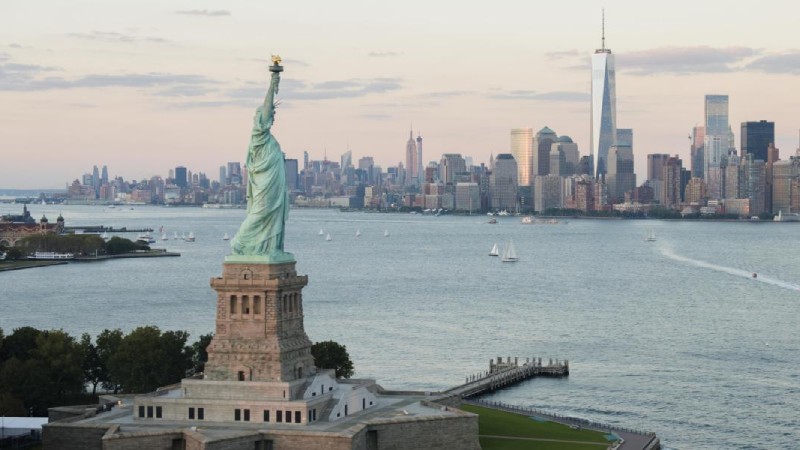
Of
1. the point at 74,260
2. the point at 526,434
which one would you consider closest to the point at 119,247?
the point at 74,260

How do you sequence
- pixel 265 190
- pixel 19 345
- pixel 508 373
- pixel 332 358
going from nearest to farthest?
pixel 265 190
pixel 19 345
pixel 332 358
pixel 508 373

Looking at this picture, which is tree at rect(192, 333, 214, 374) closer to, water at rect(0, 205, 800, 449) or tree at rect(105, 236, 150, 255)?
water at rect(0, 205, 800, 449)

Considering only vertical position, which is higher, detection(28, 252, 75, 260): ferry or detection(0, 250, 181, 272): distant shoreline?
detection(28, 252, 75, 260): ferry

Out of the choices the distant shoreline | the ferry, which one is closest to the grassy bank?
the distant shoreline

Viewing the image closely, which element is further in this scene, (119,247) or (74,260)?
(119,247)

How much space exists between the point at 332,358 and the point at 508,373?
15.8 m

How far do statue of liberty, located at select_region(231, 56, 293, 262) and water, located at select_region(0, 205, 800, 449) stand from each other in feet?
70.8

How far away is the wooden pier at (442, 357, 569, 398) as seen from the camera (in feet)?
236

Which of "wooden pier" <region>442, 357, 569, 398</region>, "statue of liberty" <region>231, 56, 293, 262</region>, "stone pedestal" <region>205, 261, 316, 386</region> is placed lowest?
"wooden pier" <region>442, 357, 569, 398</region>

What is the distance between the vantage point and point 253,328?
4825 cm

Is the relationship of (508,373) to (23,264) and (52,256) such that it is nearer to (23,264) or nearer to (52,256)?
(23,264)

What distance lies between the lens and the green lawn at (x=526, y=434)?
52.6 meters

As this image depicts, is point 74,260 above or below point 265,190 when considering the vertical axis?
below

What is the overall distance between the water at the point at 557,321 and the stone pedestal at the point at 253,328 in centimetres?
2051
